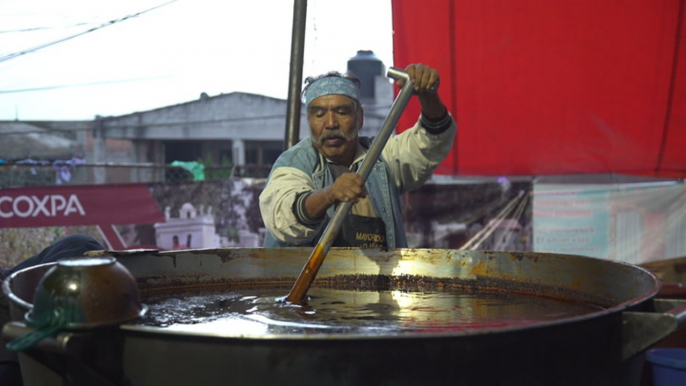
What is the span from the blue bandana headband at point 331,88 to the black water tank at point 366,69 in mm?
14881

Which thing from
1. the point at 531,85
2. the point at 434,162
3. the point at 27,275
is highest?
the point at 531,85

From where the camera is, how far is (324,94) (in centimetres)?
284

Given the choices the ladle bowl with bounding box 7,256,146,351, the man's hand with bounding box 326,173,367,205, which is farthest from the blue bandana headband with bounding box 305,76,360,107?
the ladle bowl with bounding box 7,256,146,351

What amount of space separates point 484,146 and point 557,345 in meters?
4.41

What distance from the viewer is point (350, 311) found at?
202 cm

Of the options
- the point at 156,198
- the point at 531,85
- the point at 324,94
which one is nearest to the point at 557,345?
the point at 324,94

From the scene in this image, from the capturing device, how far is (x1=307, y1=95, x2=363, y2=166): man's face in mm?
2842

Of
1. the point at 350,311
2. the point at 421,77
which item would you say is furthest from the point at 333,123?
the point at 350,311

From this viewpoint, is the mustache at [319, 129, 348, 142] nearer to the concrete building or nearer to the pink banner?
the pink banner

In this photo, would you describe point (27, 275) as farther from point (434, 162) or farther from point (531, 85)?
point (531, 85)

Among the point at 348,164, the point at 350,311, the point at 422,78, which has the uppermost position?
the point at 422,78

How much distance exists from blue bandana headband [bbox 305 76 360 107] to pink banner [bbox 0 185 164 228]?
3.98m

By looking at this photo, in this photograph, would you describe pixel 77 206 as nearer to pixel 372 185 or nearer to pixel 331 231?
pixel 372 185

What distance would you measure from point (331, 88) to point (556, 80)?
2992 mm
